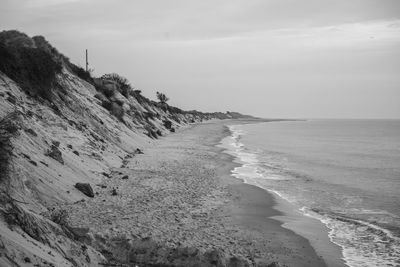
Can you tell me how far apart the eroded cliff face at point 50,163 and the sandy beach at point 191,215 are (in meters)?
0.84

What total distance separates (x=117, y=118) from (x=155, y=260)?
2184 centimetres

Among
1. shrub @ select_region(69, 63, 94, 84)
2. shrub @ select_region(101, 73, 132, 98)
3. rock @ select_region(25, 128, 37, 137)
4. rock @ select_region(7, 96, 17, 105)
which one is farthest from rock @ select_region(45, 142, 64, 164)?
shrub @ select_region(101, 73, 132, 98)

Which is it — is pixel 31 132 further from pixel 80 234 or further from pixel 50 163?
pixel 80 234

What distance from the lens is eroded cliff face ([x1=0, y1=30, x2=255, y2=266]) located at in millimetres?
5379

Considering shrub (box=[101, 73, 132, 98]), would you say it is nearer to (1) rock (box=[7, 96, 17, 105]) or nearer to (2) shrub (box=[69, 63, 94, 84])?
(2) shrub (box=[69, 63, 94, 84])

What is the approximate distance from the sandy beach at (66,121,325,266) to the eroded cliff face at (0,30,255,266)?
2.77 ft

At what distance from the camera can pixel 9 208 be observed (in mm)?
5551

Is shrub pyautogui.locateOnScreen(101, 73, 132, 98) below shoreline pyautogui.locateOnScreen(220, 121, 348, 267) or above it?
above

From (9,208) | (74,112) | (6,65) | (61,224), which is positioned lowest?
(61,224)

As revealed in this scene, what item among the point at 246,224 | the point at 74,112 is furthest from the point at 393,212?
the point at 74,112

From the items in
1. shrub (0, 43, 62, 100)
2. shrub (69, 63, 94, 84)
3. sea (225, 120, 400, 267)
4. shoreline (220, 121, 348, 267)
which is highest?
shrub (69, 63, 94, 84)

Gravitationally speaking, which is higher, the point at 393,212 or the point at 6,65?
the point at 6,65

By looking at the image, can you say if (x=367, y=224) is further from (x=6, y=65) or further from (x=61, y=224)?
(x=6, y=65)

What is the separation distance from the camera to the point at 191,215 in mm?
10727
